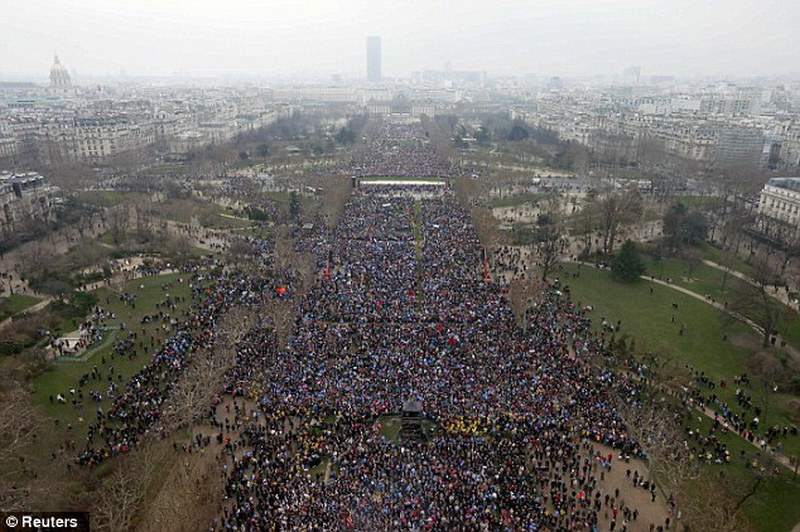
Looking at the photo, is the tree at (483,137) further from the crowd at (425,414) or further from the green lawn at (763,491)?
the green lawn at (763,491)

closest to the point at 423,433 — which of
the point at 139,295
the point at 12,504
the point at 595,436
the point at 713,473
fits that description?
the point at 595,436

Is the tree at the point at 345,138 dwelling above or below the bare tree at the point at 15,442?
above

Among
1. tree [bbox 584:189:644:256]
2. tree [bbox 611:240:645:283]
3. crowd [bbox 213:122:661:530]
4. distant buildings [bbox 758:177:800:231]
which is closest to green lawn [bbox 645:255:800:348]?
tree [bbox 611:240:645:283]

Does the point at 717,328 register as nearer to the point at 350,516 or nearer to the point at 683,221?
the point at 683,221

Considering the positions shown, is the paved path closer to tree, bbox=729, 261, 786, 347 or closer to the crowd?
tree, bbox=729, 261, 786, 347

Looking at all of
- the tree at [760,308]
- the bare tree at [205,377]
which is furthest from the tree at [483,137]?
the bare tree at [205,377]

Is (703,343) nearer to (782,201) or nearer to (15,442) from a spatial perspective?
(782,201)
